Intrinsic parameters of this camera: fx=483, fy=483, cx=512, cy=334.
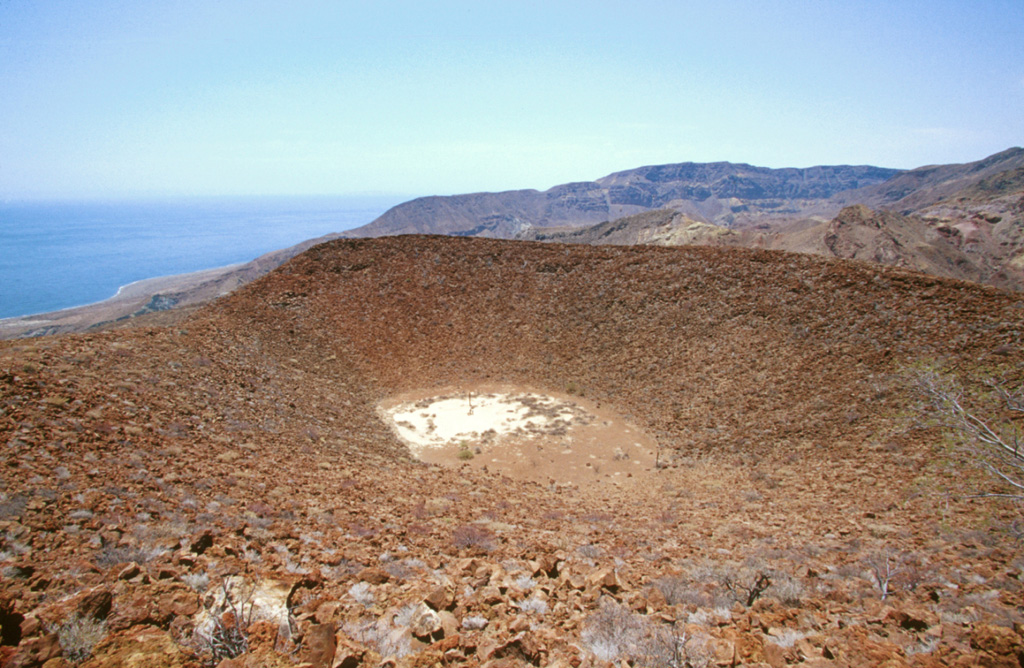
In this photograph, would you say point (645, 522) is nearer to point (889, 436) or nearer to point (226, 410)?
point (889, 436)

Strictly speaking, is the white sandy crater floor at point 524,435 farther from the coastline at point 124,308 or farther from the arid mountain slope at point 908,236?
the coastline at point 124,308

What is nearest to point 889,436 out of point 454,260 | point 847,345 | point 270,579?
point 847,345

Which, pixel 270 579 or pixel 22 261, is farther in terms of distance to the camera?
pixel 22 261

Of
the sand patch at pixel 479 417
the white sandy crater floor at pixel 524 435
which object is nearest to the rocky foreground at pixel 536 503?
the white sandy crater floor at pixel 524 435

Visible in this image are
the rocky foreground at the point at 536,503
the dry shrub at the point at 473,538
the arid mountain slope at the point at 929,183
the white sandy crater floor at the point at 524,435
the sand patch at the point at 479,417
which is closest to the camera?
the rocky foreground at the point at 536,503

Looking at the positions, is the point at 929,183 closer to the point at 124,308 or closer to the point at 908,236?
the point at 908,236

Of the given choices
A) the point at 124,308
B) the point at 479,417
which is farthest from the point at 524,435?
the point at 124,308
